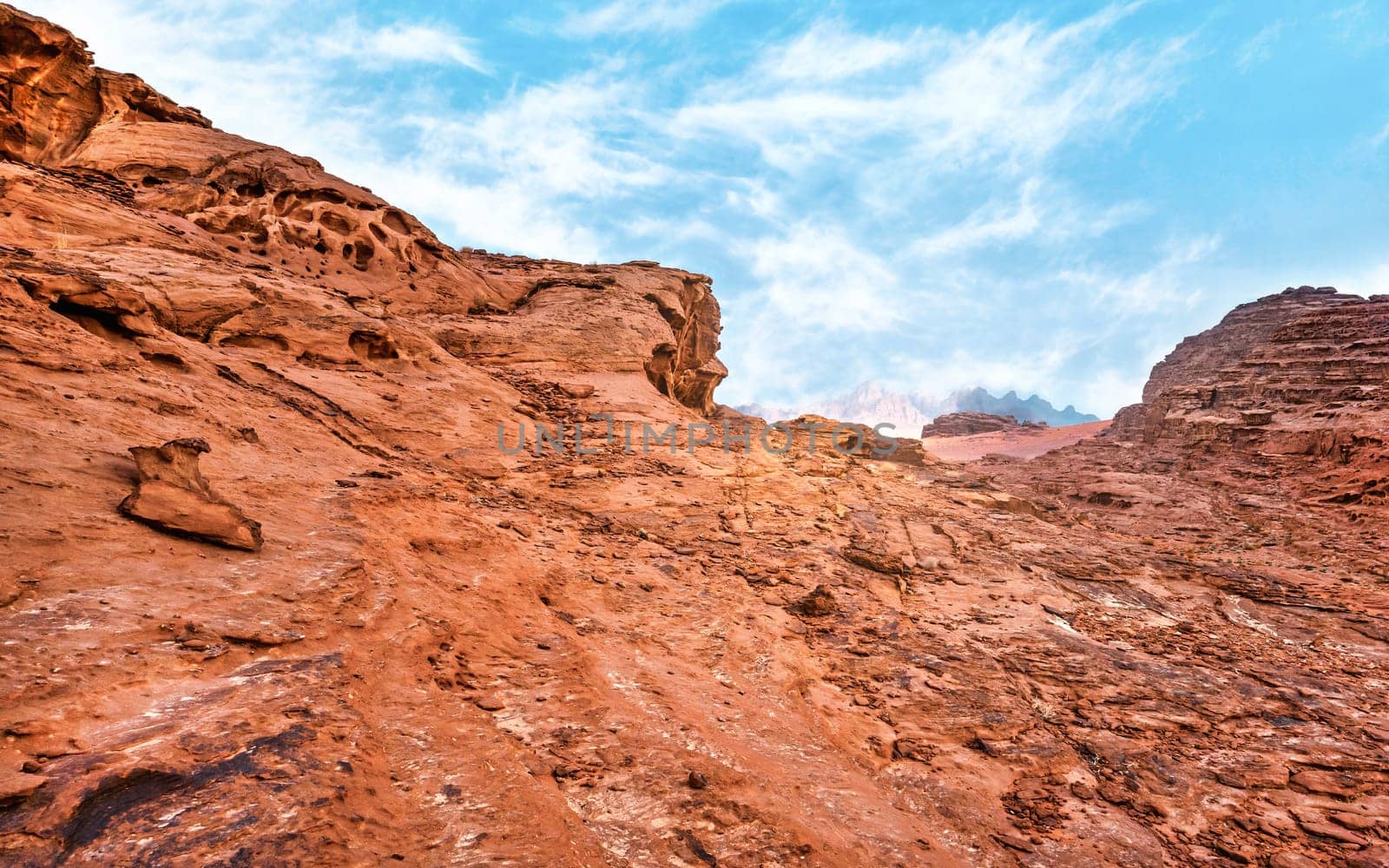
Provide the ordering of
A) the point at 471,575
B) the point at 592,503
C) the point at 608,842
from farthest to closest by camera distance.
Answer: the point at 592,503 → the point at 471,575 → the point at 608,842

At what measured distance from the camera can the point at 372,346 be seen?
1089 cm

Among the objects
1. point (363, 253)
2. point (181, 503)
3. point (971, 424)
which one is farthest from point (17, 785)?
point (971, 424)

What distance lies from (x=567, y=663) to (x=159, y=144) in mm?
19700

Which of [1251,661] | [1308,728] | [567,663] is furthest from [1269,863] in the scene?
[567,663]

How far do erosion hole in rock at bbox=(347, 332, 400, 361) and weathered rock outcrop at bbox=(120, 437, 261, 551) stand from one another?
6542 mm

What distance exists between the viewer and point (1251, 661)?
7.59m

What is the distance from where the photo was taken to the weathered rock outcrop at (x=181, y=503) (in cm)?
427

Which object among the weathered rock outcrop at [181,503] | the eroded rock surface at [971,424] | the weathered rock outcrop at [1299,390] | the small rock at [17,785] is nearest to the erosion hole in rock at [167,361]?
the weathered rock outcrop at [181,503]

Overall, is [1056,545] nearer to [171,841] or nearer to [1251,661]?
[1251,661]

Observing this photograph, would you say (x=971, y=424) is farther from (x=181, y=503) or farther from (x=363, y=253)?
(x=181, y=503)

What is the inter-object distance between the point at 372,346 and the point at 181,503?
712 cm

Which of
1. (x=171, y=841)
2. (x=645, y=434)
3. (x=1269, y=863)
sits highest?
(x=645, y=434)

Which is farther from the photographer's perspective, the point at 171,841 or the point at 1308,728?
the point at 1308,728

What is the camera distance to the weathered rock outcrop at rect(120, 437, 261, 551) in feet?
14.0
